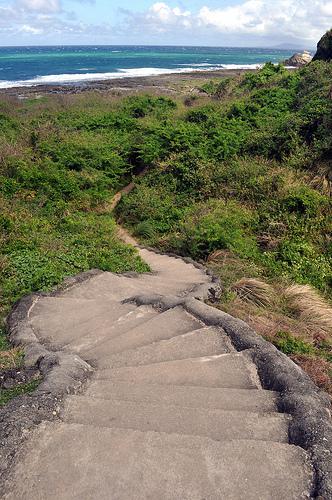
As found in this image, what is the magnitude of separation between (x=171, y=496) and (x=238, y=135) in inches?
599

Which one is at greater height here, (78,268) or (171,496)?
(171,496)

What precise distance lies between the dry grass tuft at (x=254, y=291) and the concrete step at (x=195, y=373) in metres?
2.92

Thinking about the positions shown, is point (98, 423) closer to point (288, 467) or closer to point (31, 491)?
point (31, 491)

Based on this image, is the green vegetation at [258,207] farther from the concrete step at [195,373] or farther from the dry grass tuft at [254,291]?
Answer: the concrete step at [195,373]

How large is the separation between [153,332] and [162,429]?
7.41ft

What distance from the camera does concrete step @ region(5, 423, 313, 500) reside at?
3369mm

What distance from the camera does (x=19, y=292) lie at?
25.0ft

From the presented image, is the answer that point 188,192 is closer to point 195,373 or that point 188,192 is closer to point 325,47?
point 195,373

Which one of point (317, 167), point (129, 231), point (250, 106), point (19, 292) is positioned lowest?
point (129, 231)

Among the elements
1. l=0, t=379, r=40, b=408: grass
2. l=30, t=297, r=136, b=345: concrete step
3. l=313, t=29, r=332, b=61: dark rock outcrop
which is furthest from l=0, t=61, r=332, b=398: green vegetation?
l=313, t=29, r=332, b=61: dark rock outcrop

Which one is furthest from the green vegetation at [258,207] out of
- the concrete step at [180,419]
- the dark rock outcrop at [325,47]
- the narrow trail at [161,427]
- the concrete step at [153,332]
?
the dark rock outcrop at [325,47]

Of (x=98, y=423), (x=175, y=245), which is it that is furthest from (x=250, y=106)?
(x=98, y=423)

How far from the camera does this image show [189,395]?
462cm

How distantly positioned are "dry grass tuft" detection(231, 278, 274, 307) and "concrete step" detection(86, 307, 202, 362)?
1.89 metres
